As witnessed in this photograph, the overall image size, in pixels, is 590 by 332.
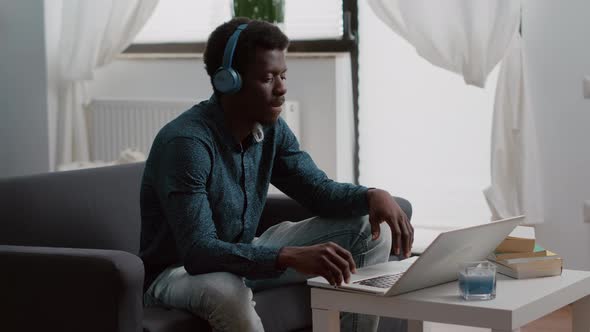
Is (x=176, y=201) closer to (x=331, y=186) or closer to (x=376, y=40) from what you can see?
(x=331, y=186)

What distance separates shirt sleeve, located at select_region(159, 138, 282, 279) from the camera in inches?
80.1

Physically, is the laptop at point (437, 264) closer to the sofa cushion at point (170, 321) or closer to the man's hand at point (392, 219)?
the man's hand at point (392, 219)

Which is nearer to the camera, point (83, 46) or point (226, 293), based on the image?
point (226, 293)

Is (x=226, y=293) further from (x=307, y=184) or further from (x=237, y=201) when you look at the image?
(x=307, y=184)

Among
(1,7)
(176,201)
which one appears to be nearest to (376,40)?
(1,7)

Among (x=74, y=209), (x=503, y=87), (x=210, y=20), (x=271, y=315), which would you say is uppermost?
(x=210, y=20)

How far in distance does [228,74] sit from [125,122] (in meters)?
2.37

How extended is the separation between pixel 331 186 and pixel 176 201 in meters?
0.49

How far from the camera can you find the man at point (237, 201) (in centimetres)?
207

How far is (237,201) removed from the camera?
2.34m

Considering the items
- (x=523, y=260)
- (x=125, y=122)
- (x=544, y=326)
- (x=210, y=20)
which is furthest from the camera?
(x=125, y=122)

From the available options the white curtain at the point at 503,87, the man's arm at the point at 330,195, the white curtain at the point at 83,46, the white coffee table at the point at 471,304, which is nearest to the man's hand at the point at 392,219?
the man's arm at the point at 330,195

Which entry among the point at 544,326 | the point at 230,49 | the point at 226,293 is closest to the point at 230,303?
→ the point at 226,293

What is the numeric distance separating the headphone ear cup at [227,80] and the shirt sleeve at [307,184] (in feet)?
0.94
